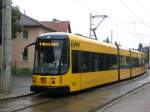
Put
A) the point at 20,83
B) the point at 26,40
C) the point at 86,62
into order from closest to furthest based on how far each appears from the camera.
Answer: the point at 86,62
the point at 20,83
the point at 26,40

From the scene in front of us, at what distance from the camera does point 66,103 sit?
1894 cm

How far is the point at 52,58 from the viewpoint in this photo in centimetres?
2155

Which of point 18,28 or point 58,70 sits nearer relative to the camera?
point 58,70

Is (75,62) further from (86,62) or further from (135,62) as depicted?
(135,62)

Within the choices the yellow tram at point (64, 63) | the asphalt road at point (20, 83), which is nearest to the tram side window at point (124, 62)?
the asphalt road at point (20, 83)

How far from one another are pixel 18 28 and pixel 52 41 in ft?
77.1

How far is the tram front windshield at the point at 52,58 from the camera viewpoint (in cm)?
2136

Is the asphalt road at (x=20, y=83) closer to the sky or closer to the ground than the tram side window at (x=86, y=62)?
closer to the ground

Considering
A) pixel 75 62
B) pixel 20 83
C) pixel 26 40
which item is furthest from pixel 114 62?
pixel 26 40

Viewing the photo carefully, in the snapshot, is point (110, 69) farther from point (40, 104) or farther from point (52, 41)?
point (40, 104)

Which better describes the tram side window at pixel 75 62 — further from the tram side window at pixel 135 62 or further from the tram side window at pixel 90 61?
the tram side window at pixel 135 62

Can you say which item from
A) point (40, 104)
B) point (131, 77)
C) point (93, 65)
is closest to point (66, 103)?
point (40, 104)

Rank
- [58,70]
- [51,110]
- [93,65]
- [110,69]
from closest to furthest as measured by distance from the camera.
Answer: [51,110] → [58,70] → [93,65] → [110,69]

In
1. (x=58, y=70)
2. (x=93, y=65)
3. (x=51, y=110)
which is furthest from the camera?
(x=93, y=65)
